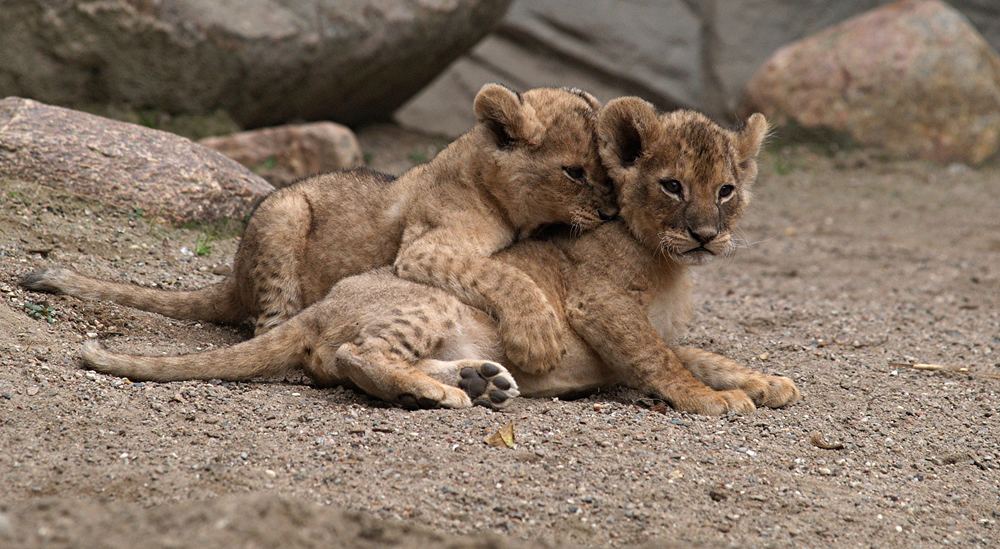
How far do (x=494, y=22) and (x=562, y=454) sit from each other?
7834 mm

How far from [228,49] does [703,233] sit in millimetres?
6024

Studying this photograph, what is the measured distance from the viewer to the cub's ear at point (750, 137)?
633 centimetres

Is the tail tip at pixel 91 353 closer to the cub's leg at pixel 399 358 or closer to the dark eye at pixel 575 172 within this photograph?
the cub's leg at pixel 399 358

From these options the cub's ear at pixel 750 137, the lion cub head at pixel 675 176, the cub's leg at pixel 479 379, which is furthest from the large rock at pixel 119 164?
the cub's ear at pixel 750 137

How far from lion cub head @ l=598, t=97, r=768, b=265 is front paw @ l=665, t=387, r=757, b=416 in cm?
68

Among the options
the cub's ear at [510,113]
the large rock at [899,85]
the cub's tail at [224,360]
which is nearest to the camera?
the cub's tail at [224,360]

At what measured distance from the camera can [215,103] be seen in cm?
1095

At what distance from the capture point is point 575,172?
6.40m

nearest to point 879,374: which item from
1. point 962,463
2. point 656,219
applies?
point 962,463

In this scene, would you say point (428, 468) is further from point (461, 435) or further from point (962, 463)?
point (962, 463)

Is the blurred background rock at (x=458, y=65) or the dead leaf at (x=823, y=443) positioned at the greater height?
the dead leaf at (x=823, y=443)

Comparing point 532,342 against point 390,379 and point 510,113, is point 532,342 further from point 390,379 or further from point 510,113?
point 510,113

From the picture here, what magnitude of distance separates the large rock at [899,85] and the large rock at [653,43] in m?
1.72

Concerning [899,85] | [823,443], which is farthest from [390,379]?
[899,85]
